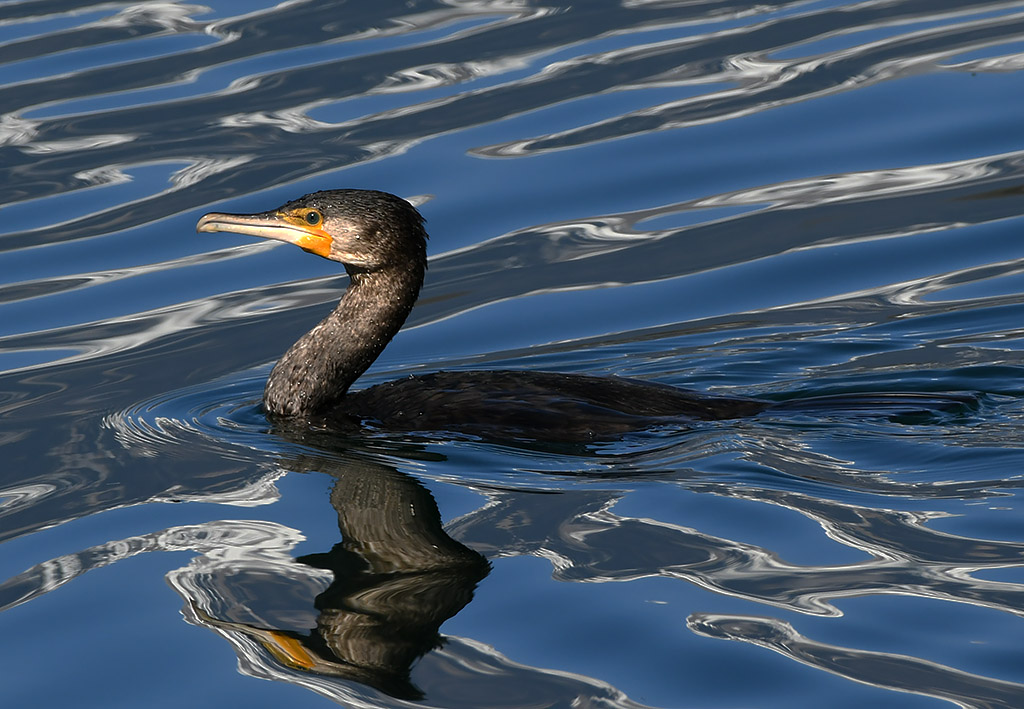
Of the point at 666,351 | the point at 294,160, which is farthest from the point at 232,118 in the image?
the point at 666,351

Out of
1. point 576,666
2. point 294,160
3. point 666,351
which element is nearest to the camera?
point 576,666

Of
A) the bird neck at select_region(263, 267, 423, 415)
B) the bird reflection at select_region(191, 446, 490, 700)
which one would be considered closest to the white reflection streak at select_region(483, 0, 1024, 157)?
the bird neck at select_region(263, 267, 423, 415)

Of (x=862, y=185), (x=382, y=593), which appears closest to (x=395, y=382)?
(x=382, y=593)

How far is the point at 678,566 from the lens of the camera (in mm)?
5184

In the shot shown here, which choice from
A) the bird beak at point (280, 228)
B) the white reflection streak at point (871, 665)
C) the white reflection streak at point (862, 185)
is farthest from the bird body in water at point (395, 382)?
the white reflection streak at point (862, 185)

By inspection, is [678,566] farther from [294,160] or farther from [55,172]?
[55,172]

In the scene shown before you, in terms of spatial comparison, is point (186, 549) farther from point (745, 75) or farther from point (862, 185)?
point (745, 75)

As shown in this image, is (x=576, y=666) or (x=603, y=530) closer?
(x=576, y=666)

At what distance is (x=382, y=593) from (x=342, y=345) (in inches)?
85.3

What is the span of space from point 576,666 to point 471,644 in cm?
38

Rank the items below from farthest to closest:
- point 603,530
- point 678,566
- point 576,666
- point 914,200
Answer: point 914,200 → point 603,530 → point 678,566 → point 576,666

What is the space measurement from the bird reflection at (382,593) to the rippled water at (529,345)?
2 cm

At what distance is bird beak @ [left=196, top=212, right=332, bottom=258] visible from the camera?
701 cm

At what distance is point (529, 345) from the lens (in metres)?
8.02
